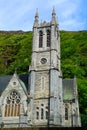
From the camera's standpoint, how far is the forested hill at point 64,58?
7925cm

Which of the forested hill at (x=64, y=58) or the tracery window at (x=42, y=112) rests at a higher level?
the forested hill at (x=64, y=58)

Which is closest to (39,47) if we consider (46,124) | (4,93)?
(4,93)

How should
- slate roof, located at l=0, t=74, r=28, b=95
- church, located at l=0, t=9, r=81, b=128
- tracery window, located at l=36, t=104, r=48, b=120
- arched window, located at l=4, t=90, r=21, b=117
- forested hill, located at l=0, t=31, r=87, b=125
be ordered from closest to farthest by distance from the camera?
1. church, located at l=0, t=9, r=81, b=128
2. tracery window, located at l=36, t=104, r=48, b=120
3. arched window, located at l=4, t=90, r=21, b=117
4. slate roof, located at l=0, t=74, r=28, b=95
5. forested hill, located at l=0, t=31, r=87, b=125

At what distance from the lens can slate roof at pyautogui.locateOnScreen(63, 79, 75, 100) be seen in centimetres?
5391

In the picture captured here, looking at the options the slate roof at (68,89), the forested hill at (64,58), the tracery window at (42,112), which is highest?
the forested hill at (64,58)

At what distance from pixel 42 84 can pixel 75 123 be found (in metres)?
9.13

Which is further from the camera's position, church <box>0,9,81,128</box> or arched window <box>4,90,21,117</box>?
arched window <box>4,90,21,117</box>

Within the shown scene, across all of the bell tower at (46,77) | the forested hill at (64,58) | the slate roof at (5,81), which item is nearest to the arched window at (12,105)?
the bell tower at (46,77)

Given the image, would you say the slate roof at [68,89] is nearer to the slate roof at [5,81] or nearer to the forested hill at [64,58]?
the forested hill at [64,58]

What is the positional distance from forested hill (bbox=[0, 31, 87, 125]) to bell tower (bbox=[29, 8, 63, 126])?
13.1m

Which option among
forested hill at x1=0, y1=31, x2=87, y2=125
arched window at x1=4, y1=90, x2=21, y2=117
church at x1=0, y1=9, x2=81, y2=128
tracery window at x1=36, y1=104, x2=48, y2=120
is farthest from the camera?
forested hill at x1=0, y1=31, x2=87, y2=125

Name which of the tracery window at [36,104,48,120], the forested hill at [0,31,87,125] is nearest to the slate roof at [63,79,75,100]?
the tracery window at [36,104,48,120]

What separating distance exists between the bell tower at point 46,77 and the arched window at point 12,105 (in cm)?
252

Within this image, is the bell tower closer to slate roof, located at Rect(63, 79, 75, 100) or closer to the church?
the church
